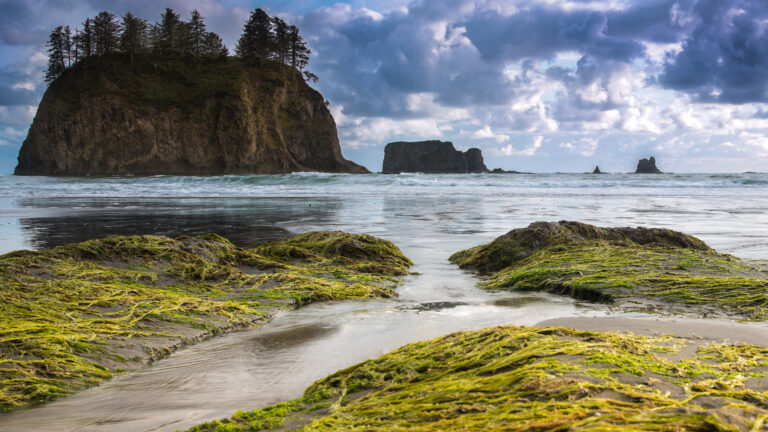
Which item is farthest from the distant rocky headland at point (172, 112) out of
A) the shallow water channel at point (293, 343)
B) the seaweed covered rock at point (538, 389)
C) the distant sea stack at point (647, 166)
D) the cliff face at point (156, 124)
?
the distant sea stack at point (647, 166)

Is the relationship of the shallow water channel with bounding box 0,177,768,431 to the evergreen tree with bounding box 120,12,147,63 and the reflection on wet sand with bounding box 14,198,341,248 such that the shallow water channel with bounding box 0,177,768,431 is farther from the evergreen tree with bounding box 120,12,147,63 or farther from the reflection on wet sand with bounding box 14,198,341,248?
the evergreen tree with bounding box 120,12,147,63

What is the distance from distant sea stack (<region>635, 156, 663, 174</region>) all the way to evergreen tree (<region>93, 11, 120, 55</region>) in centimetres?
8271

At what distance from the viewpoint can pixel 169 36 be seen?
5906cm

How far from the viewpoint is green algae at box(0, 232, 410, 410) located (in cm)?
288

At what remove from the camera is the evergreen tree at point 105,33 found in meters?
55.8

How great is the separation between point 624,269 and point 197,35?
65416 mm

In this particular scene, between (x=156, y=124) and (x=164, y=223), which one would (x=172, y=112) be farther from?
(x=164, y=223)

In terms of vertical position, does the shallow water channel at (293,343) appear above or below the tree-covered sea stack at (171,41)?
below

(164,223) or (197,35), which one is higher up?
(197,35)

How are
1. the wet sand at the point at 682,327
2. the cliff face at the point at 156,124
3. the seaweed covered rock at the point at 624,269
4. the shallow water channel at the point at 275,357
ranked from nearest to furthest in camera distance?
the shallow water channel at the point at 275,357 → the wet sand at the point at 682,327 → the seaweed covered rock at the point at 624,269 → the cliff face at the point at 156,124

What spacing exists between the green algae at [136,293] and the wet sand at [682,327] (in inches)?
80.1

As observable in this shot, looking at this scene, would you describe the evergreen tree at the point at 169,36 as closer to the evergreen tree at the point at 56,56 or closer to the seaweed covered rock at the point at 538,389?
the evergreen tree at the point at 56,56

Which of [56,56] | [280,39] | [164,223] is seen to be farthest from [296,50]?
[164,223]

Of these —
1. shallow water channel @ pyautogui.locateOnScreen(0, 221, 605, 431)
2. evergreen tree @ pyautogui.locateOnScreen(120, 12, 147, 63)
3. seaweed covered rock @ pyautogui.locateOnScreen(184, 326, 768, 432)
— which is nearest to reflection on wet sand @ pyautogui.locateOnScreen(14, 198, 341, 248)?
shallow water channel @ pyautogui.locateOnScreen(0, 221, 605, 431)
